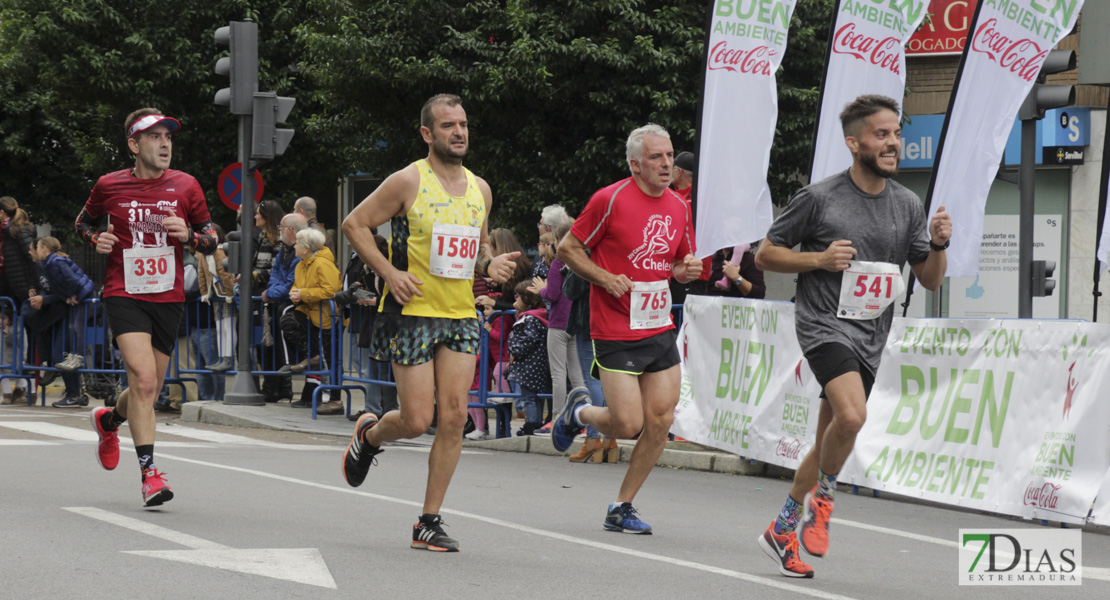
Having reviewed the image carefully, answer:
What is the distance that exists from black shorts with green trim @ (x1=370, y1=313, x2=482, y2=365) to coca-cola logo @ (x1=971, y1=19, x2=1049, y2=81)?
6941 millimetres

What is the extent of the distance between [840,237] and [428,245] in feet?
5.85

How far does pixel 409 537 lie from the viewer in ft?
22.5

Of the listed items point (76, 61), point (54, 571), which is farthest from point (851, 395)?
point (76, 61)

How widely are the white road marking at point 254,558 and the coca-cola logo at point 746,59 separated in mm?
6936

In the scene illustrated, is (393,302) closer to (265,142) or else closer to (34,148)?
(265,142)

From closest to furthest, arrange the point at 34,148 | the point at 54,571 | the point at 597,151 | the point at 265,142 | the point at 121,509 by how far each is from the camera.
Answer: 1. the point at 54,571
2. the point at 121,509
3. the point at 265,142
4. the point at 597,151
5. the point at 34,148

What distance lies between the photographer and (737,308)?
10867 millimetres

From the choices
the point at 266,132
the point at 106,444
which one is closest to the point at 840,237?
the point at 106,444

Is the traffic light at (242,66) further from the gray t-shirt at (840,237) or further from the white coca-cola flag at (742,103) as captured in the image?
the gray t-shirt at (840,237)

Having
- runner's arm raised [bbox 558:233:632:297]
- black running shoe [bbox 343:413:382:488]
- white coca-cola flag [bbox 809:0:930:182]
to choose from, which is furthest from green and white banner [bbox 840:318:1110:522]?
black running shoe [bbox 343:413:382:488]

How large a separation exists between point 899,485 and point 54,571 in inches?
211

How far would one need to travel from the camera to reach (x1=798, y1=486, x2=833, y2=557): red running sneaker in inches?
228

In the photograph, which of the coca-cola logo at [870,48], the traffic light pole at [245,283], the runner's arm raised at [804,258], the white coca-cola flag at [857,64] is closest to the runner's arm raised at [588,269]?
the runner's arm raised at [804,258]

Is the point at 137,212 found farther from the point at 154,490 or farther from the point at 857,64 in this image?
the point at 857,64
